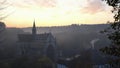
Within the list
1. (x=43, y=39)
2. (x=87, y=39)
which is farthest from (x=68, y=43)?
(x=43, y=39)

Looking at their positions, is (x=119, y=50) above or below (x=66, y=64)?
above

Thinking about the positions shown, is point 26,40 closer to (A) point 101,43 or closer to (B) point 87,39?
(A) point 101,43

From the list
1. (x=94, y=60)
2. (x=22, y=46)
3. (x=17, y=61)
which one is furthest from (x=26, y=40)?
(x=94, y=60)

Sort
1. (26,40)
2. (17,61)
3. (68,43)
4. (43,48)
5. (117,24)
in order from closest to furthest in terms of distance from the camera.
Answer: (117,24), (17,61), (43,48), (26,40), (68,43)

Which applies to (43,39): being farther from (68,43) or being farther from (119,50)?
(119,50)

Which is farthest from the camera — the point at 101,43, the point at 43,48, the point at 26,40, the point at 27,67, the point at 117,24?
the point at 101,43

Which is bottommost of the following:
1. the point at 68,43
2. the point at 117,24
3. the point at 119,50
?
the point at 68,43

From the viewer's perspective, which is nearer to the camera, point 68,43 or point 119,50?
point 119,50
